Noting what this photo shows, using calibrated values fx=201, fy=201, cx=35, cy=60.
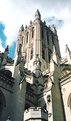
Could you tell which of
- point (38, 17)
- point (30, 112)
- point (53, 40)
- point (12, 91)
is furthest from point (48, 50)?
point (30, 112)

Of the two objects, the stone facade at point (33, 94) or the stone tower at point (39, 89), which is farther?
the stone facade at point (33, 94)

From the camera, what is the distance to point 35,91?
24797 millimetres

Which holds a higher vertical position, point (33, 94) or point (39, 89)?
point (39, 89)

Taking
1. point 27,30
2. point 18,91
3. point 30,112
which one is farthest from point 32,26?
point 30,112

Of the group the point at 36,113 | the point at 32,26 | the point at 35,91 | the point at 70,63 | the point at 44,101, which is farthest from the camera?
the point at 32,26

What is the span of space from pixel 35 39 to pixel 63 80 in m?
23.1

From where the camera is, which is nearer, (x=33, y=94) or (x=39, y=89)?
(x=33, y=94)

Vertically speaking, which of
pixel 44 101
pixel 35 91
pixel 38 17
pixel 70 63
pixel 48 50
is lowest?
pixel 44 101

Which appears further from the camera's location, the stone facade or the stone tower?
the stone facade

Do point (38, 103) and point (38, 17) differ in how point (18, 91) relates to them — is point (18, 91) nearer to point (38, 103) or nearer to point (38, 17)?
point (38, 103)

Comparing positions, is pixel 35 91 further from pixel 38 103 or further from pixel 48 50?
pixel 48 50

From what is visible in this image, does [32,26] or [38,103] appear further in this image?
[32,26]

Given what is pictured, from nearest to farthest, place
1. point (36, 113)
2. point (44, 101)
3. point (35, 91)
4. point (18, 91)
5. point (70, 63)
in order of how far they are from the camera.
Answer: point (36, 113)
point (18, 91)
point (44, 101)
point (35, 91)
point (70, 63)

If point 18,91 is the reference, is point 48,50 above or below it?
above
